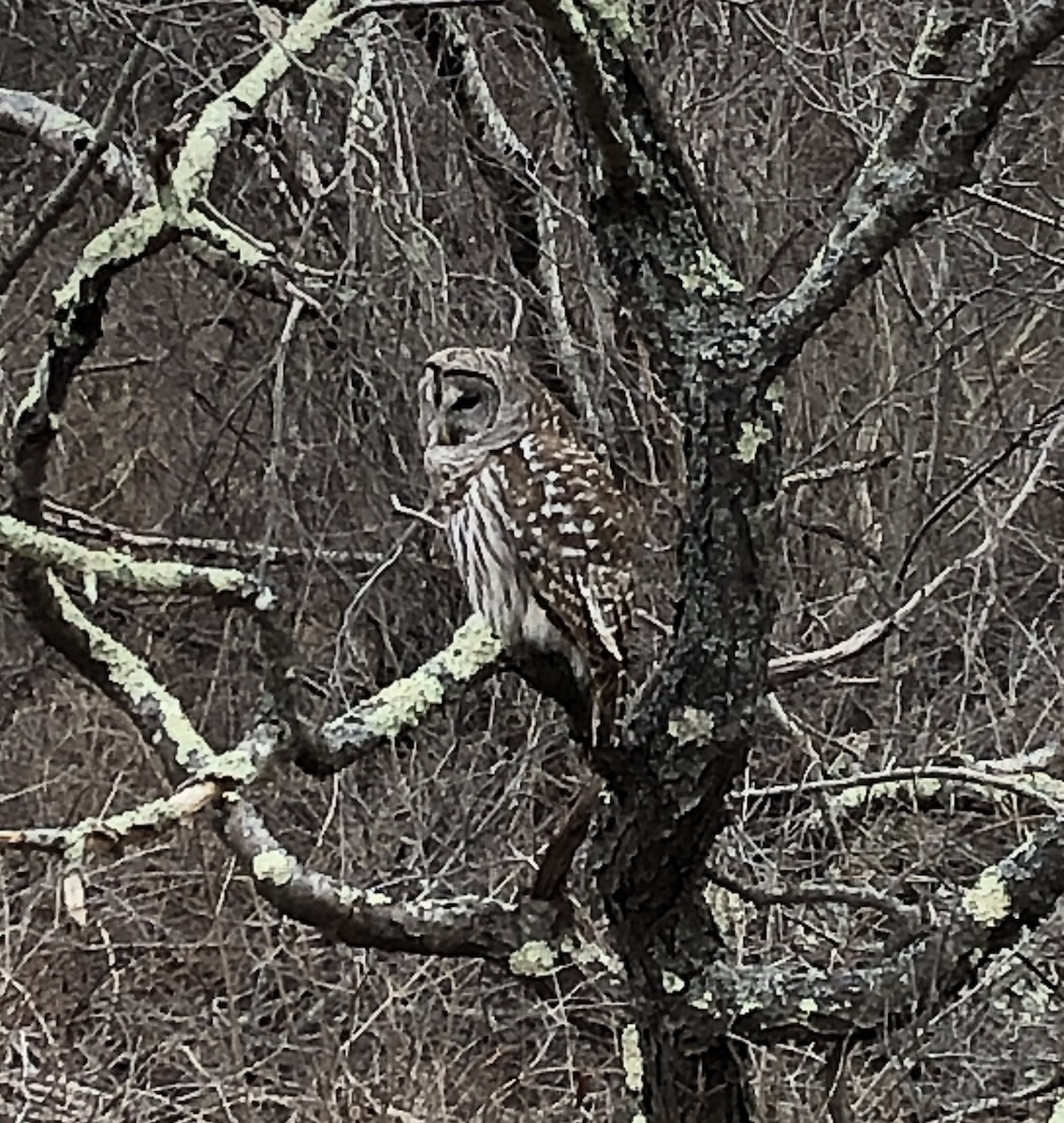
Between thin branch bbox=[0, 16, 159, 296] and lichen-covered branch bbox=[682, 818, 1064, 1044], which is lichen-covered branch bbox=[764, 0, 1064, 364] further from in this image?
thin branch bbox=[0, 16, 159, 296]

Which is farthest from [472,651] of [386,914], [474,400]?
[474,400]

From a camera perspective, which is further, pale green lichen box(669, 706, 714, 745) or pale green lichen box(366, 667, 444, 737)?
pale green lichen box(366, 667, 444, 737)

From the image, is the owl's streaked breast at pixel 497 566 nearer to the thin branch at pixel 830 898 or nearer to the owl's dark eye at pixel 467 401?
the owl's dark eye at pixel 467 401

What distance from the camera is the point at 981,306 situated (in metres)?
4.87

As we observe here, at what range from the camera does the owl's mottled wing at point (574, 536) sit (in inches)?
97.7

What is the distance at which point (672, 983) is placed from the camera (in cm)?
203

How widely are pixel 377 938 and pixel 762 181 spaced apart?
3.09 meters

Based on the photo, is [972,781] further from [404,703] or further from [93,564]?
[93,564]

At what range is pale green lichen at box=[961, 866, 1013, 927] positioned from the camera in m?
1.90

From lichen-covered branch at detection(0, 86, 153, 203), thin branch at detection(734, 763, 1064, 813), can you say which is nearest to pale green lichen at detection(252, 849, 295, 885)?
thin branch at detection(734, 763, 1064, 813)

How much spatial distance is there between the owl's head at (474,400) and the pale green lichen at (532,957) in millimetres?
796

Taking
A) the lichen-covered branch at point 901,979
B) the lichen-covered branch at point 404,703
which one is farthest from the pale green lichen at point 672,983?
the lichen-covered branch at point 404,703

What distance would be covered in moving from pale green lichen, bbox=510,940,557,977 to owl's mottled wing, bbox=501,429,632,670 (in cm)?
41

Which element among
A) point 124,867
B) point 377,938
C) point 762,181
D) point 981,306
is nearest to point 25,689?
point 124,867
